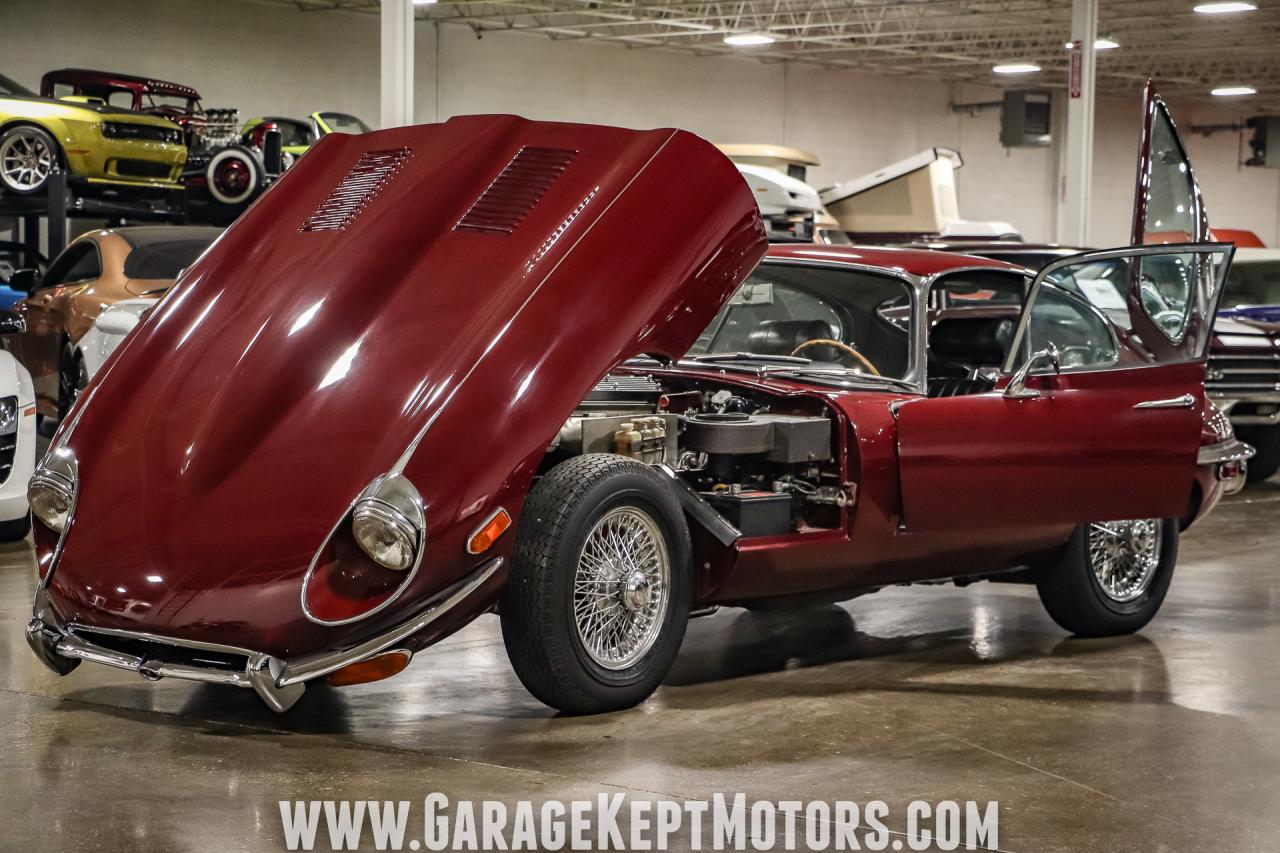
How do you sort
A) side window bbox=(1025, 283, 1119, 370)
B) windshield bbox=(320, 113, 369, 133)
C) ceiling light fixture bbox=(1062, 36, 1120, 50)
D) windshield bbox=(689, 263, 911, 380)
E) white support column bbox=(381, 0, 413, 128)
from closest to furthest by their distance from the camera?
windshield bbox=(689, 263, 911, 380) < side window bbox=(1025, 283, 1119, 370) < white support column bbox=(381, 0, 413, 128) < windshield bbox=(320, 113, 369, 133) < ceiling light fixture bbox=(1062, 36, 1120, 50)

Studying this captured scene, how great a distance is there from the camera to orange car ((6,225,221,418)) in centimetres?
1090

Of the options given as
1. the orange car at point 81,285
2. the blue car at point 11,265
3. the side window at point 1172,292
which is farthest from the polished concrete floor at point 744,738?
the blue car at point 11,265

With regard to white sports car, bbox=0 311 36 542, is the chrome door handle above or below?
above

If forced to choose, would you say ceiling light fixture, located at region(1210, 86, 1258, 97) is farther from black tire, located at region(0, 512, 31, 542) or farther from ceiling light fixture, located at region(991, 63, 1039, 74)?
black tire, located at region(0, 512, 31, 542)

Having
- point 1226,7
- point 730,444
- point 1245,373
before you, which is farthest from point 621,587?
point 1226,7

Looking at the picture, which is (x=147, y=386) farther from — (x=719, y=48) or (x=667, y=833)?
(x=719, y=48)

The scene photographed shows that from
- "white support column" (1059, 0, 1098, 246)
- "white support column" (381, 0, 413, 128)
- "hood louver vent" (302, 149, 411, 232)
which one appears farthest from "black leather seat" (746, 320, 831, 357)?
"white support column" (1059, 0, 1098, 246)

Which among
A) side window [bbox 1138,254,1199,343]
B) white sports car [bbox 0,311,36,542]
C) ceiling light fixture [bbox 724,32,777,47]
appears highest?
ceiling light fixture [bbox 724,32,777,47]

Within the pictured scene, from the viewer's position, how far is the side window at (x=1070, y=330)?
6.68 m

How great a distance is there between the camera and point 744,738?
494 centimetres

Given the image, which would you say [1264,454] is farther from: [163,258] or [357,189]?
[357,189]

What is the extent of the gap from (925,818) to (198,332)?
105 inches

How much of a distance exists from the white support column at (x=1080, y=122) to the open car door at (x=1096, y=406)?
9368 mm

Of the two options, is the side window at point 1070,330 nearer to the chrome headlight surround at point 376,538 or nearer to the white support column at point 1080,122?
the chrome headlight surround at point 376,538
